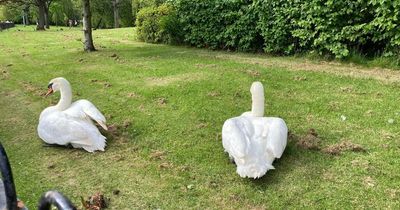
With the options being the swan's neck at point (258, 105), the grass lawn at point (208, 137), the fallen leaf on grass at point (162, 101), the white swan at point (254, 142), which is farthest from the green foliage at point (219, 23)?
the white swan at point (254, 142)

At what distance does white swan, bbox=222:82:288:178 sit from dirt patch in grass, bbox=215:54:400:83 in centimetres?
469

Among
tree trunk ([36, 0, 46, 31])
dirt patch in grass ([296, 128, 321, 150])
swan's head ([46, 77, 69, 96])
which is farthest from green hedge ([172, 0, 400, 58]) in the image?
tree trunk ([36, 0, 46, 31])

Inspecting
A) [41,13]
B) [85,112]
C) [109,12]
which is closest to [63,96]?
[85,112]

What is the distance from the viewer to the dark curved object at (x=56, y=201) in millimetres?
1544

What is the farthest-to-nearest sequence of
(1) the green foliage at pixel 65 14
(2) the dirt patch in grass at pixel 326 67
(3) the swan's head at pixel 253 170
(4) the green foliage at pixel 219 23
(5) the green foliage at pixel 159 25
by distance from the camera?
(1) the green foliage at pixel 65 14, (5) the green foliage at pixel 159 25, (4) the green foliage at pixel 219 23, (2) the dirt patch in grass at pixel 326 67, (3) the swan's head at pixel 253 170

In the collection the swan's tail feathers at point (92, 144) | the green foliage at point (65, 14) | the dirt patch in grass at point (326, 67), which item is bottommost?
the swan's tail feathers at point (92, 144)

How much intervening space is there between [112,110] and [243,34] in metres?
7.15

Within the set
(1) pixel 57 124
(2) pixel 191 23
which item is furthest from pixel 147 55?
(1) pixel 57 124

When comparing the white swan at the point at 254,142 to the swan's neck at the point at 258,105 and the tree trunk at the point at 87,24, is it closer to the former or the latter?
the swan's neck at the point at 258,105

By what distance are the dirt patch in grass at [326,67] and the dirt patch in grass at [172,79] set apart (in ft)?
6.96

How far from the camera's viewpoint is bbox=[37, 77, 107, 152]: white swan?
5676mm

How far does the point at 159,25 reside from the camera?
1762 cm

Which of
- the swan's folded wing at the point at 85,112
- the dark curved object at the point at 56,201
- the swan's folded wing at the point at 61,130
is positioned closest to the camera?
the dark curved object at the point at 56,201

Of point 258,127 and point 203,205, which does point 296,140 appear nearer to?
point 258,127
